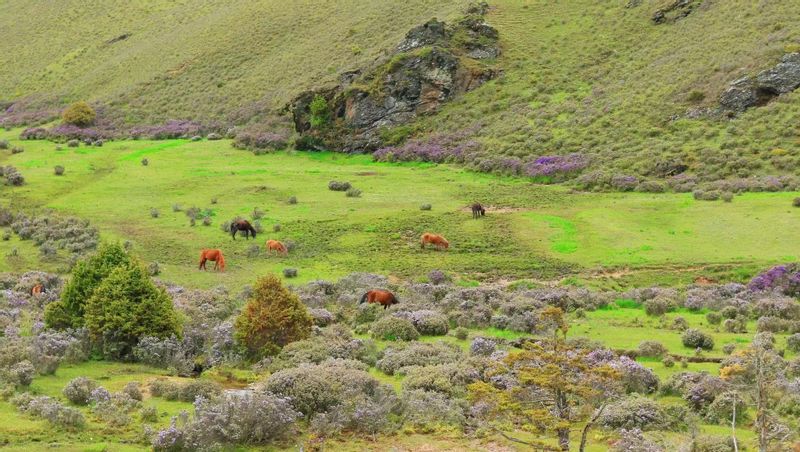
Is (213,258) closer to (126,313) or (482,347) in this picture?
(126,313)

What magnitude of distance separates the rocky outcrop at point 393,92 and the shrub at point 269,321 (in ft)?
161

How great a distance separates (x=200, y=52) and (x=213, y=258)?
71821mm

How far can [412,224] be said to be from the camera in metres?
42.9

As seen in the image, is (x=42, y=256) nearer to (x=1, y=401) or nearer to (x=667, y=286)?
(x=1, y=401)

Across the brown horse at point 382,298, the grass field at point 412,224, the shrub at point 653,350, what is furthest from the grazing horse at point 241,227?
the shrub at point 653,350

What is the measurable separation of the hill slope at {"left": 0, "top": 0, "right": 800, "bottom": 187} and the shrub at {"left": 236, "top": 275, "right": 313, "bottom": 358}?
3436cm

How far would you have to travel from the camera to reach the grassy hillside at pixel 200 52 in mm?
88500

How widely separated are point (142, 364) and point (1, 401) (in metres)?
4.47

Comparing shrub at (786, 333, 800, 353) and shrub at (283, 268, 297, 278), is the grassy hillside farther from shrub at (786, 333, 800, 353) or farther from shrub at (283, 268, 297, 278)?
shrub at (786, 333, 800, 353)

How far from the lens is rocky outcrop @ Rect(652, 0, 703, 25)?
251ft

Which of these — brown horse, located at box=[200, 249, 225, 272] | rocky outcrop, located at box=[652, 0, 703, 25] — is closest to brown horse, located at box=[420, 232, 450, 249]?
brown horse, located at box=[200, 249, 225, 272]

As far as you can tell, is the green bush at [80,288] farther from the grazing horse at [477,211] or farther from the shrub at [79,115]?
the shrub at [79,115]

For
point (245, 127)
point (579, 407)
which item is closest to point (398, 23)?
point (245, 127)

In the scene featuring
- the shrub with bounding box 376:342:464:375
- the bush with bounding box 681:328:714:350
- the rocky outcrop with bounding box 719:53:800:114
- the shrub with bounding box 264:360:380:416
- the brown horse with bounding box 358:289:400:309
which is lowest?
the bush with bounding box 681:328:714:350
